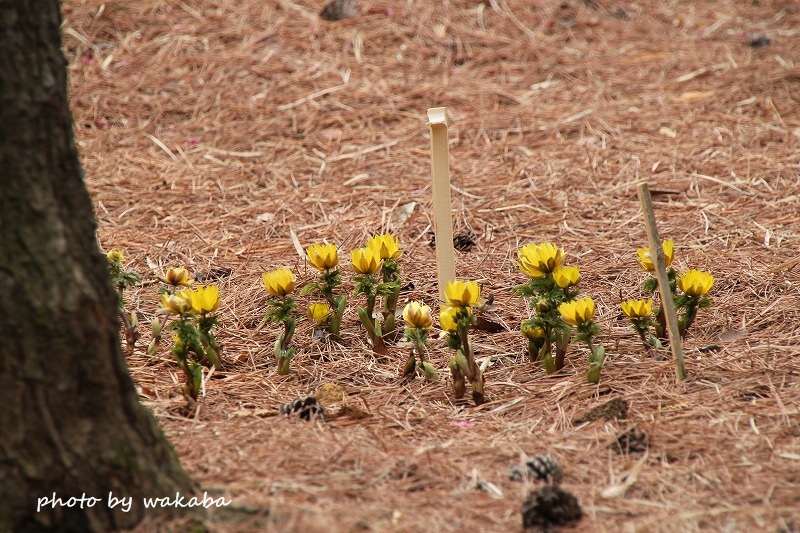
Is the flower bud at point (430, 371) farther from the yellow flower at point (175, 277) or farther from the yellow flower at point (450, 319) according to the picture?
the yellow flower at point (175, 277)

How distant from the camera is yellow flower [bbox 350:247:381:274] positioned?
2.70 meters

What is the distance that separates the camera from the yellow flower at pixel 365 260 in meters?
2.70

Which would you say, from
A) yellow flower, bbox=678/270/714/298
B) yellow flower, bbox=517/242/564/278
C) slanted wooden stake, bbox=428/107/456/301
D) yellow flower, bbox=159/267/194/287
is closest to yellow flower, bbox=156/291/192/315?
yellow flower, bbox=159/267/194/287

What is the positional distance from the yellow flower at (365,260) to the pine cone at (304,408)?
0.53 meters

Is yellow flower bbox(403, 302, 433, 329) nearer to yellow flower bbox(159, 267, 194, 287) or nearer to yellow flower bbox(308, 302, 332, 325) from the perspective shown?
yellow flower bbox(308, 302, 332, 325)

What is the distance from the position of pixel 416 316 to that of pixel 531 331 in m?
0.39

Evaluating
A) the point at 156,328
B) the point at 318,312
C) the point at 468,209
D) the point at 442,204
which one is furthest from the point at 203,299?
the point at 468,209

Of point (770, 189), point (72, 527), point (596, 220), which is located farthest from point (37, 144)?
point (770, 189)

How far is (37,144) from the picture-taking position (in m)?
1.56

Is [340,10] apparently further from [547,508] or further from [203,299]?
[547,508]

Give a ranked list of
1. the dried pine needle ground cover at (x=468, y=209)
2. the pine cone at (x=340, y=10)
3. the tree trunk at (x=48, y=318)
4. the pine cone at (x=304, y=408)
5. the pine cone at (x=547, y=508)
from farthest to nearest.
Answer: the pine cone at (x=340, y=10) → the pine cone at (x=304, y=408) → the dried pine needle ground cover at (x=468, y=209) → the pine cone at (x=547, y=508) → the tree trunk at (x=48, y=318)

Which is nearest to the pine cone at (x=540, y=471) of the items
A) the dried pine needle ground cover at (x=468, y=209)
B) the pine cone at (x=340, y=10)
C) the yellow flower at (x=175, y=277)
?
the dried pine needle ground cover at (x=468, y=209)

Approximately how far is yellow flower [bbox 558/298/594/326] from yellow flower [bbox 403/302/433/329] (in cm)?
41

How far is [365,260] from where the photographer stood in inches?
106
